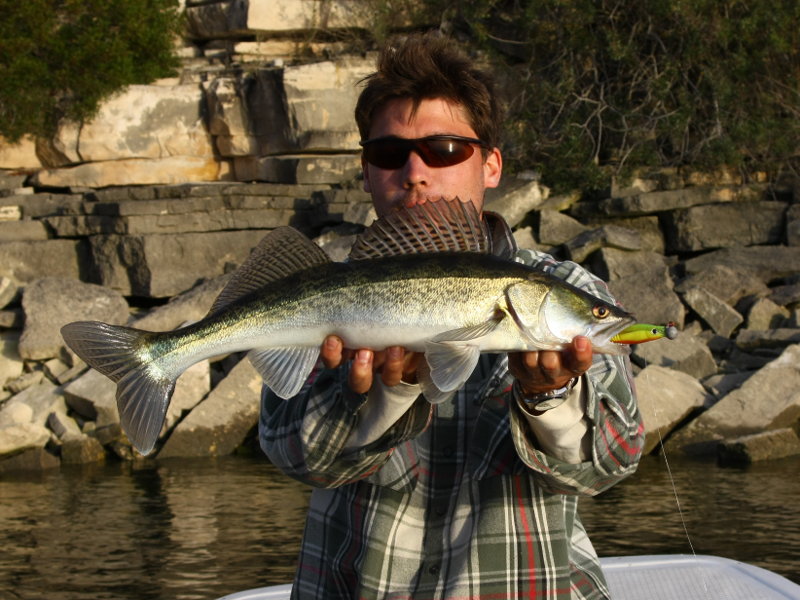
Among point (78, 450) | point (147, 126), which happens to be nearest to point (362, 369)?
point (78, 450)

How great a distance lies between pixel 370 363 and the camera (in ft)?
8.94

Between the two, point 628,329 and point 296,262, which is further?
point 296,262

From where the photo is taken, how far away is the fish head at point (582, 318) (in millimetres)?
2582

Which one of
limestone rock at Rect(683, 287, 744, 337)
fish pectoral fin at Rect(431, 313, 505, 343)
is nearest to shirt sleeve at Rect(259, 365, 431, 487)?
fish pectoral fin at Rect(431, 313, 505, 343)

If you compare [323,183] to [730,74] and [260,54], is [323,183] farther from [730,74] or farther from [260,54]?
[730,74]

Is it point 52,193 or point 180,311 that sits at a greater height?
point 52,193

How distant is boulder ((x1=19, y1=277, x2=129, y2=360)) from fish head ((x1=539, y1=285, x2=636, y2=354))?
1123 centimetres

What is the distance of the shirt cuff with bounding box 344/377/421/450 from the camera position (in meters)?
2.75

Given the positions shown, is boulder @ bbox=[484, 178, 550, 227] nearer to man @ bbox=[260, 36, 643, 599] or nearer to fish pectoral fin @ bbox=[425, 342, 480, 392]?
man @ bbox=[260, 36, 643, 599]

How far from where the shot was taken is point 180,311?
13398 mm

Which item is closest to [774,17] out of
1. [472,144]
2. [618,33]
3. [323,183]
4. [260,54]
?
[618,33]

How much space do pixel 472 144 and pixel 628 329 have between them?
2.78 ft

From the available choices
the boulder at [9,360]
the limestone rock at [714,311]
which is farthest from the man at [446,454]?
the boulder at [9,360]

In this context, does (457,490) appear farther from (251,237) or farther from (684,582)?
(251,237)
